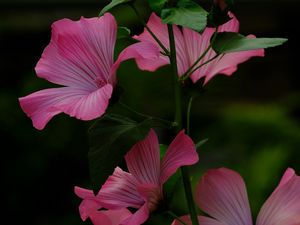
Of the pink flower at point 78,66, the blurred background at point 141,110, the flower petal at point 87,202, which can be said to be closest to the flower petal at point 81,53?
the pink flower at point 78,66

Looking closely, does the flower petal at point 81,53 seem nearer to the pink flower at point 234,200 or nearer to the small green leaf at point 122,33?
the small green leaf at point 122,33

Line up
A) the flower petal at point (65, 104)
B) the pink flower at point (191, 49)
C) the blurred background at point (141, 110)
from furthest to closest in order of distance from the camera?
the blurred background at point (141, 110)
the pink flower at point (191, 49)
the flower petal at point (65, 104)

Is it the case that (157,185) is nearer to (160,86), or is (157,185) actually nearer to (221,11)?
(221,11)

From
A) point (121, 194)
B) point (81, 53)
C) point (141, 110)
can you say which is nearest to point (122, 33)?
point (81, 53)

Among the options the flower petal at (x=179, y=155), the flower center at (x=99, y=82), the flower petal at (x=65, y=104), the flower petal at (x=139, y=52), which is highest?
the flower petal at (x=139, y=52)

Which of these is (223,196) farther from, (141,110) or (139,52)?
(141,110)

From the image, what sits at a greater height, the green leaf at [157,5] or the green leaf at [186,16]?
the green leaf at [186,16]

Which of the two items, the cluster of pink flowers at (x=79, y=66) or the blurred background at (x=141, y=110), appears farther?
the blurred background at (x=141, y=110)
